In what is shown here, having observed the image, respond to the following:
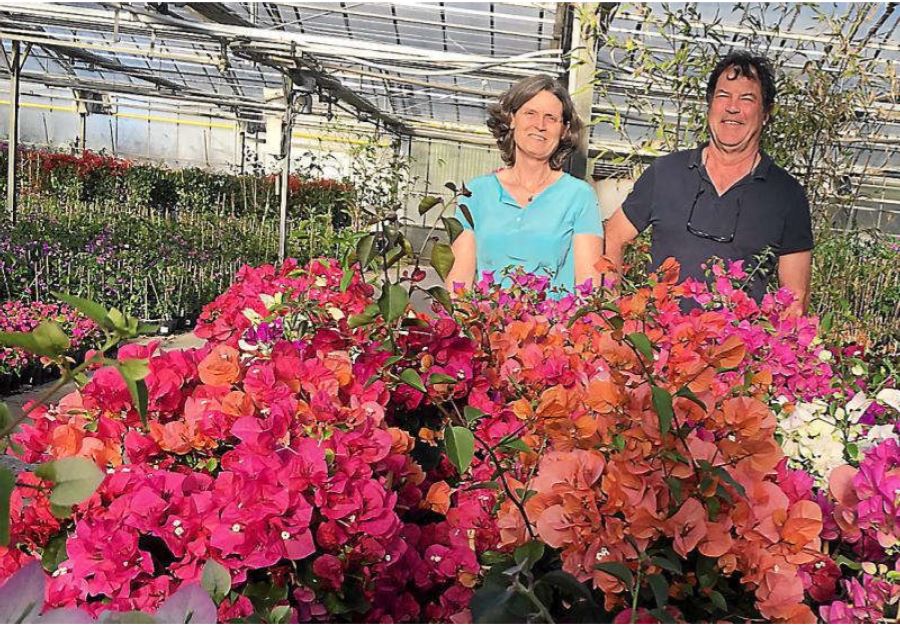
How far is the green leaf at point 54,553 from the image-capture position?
0.77 meters

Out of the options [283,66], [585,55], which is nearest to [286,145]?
[283,66]

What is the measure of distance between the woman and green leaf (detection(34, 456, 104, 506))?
1.66 metres

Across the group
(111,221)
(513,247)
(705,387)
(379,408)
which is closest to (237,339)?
(379,408)

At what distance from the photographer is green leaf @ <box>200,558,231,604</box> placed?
0.63 m

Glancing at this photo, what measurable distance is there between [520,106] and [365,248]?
1463 mm

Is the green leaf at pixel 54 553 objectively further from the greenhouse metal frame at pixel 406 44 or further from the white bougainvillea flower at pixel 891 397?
the greenhouse metal frame at pixel 406 44

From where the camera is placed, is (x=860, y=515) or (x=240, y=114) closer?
(x=860, y=515)

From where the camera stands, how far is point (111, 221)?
8203mm

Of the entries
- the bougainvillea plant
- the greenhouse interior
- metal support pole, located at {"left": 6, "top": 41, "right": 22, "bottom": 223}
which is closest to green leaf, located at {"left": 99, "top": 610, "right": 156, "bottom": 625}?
the greenhouse interior

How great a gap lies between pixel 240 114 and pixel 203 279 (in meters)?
10.8

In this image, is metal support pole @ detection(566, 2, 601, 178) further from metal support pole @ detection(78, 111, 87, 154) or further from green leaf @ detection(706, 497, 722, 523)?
metal support pole @ detection(78, 111, 87, 154)

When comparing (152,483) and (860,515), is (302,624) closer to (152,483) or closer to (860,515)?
(152,483)

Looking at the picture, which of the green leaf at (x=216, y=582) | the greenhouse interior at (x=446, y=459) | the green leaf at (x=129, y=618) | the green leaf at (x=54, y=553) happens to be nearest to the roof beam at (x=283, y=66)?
the greenhouse interior at (x=446, y=459)

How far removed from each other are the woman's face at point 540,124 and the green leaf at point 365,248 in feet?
4.64
